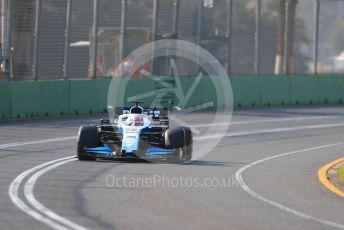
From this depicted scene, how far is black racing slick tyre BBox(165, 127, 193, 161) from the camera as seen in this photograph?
15.6 m

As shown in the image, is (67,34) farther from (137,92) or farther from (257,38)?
(257,38)

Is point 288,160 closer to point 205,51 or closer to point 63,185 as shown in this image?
point 63,185

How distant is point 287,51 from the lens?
3478 cm

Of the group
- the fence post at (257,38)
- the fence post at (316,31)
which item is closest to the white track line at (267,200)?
the fence post at (257,38)

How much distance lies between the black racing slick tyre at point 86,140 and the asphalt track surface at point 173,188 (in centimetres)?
30

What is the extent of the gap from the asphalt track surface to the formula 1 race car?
237 mm

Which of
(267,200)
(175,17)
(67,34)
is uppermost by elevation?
(175,17)

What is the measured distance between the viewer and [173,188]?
12383 millimetres

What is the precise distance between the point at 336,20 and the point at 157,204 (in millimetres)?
26475

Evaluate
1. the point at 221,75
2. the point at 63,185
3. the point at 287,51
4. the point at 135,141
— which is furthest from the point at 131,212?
the point at 287,51

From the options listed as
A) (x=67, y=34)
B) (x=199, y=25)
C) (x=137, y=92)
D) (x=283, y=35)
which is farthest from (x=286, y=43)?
(x=67, y=34)

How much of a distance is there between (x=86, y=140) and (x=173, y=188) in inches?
145

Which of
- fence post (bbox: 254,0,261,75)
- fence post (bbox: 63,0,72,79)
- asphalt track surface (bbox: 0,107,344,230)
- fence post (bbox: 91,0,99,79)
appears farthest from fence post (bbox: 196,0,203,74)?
asphalt track surface (bbox: 0,107,344,230)

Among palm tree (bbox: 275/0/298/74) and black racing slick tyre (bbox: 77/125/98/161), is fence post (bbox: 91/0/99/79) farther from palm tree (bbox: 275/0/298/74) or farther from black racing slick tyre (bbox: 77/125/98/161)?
black racing slick tyre (bbox: 77/125/98/161)
